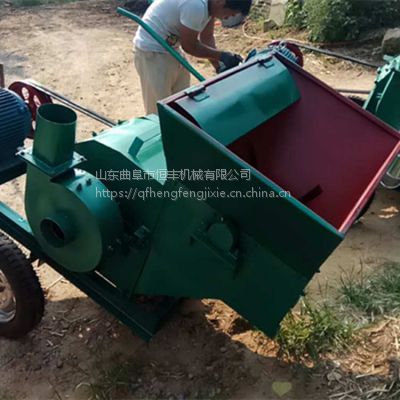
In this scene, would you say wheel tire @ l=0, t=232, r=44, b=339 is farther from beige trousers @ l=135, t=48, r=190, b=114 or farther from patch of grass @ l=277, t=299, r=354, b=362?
beige trousers @ l=135, t=48, r=190, b=114

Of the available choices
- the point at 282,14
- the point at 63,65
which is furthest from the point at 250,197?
the point at 282,14

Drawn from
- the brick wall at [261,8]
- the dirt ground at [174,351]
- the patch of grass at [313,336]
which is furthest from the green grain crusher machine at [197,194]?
the brick wall at [261,8]

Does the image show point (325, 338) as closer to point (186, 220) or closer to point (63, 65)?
point (186, 220)

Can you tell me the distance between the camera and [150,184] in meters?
2.10

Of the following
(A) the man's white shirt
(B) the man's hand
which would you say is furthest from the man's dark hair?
(B) the man's hand

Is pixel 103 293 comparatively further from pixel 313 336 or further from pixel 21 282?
pixel 313 336

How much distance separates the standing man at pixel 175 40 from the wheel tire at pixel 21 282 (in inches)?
64.5

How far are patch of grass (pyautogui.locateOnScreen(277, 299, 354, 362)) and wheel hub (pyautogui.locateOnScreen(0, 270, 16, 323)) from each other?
138 cm

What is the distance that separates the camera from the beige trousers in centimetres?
354

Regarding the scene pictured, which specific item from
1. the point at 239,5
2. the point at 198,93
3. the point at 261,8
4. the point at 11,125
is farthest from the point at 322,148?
the point at 261,8

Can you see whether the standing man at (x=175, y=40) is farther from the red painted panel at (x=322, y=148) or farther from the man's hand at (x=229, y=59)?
the red painted panel at (x=322, y=148)

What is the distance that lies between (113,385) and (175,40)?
221 centimetres

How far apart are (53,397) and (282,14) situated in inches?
276

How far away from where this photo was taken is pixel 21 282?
2438 millimetres
